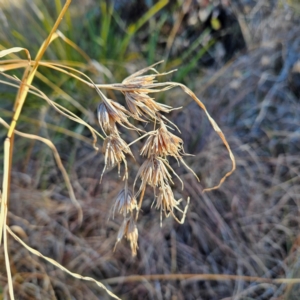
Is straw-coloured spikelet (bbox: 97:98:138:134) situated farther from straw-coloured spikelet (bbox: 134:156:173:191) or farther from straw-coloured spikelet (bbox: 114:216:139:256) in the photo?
straw-coloured spikelet (bbox: 114:216:139:256)

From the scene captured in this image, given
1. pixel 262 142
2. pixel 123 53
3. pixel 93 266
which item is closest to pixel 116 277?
pixel 93 266

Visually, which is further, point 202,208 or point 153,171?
point 202,208

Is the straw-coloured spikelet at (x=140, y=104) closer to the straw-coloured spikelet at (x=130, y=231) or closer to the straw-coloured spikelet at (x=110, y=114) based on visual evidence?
the straw-coloured spikelet at (x=110, y=114)

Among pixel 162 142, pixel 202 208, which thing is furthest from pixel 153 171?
pixel 202 208

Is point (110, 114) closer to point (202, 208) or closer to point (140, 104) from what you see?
point (140, 104)

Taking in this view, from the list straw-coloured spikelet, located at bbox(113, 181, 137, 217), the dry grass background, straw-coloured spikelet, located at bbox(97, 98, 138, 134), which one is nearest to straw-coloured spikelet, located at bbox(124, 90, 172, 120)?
straw-coloured spikelet, located at bbox(97, 98, 138, 134)

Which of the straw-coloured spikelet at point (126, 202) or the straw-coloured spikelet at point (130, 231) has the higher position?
the straw-coloured spikelet at point (126, 202)

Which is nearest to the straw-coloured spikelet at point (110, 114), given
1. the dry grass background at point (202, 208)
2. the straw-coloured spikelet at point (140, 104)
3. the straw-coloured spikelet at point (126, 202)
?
the straw-coloured spikelet at point (140, 104)

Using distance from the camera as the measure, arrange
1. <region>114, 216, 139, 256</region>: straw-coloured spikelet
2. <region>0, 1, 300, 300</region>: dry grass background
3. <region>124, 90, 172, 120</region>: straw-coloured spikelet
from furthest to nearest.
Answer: <region>0, 1, 300, 300</region>: dry grass background → <region>114, 216, 139, 256</region>: straw-coloured spikelet → <region>124, 90, 172, 120</region>: straw-coloured spikelet

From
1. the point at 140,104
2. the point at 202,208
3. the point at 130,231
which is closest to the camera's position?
the point at 140,104
